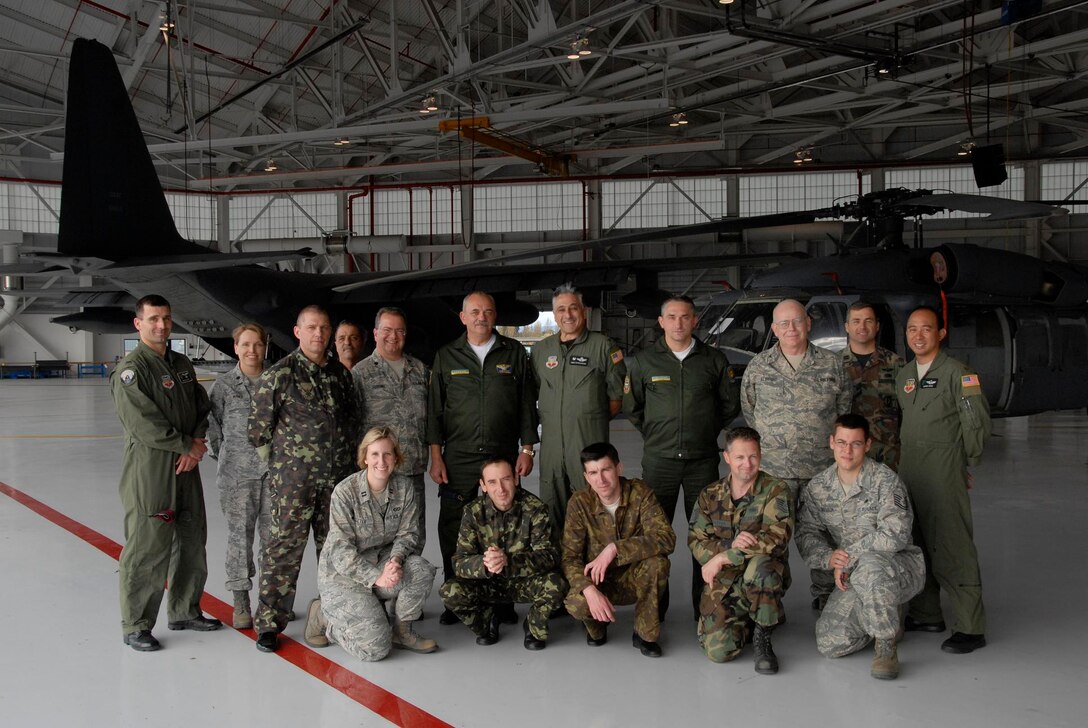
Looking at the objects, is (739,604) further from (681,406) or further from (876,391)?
(876,391)

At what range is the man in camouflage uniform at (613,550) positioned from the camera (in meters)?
3.88

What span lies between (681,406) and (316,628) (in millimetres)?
2121

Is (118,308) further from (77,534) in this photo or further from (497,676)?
(497,676)

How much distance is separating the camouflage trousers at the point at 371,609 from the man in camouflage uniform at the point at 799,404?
1841 mm

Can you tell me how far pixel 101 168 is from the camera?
9297 mm

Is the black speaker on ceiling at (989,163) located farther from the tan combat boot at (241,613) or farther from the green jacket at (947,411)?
the tan combat boot at (241,613)

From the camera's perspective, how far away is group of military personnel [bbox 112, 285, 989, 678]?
150 inches

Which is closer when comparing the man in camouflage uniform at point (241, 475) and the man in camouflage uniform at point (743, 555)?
the man in camouflage uniform at point (743, 555)

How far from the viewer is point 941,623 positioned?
13.7 ft

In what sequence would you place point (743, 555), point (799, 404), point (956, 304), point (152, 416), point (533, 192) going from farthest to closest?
point (533, 192), point (956, 304), point (799, 404), point (152, 416), point (743, 555)

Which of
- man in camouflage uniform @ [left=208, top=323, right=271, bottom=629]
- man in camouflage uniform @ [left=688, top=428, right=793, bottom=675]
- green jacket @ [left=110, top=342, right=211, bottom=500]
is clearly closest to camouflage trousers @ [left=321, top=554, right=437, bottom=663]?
man in camouflage uniform @ [left=208, top=323, right=271, bottom=629]

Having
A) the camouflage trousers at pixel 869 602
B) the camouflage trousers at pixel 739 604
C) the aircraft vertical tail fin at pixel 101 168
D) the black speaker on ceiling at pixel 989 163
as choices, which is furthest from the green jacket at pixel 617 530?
the black speaker on ceiling at pixel 989 163

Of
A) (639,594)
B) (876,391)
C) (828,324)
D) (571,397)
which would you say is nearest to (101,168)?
(571,397)

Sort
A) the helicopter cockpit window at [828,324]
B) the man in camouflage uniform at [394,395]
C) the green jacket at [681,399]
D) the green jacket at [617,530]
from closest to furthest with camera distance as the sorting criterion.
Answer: the green jacket at [617,530] < the green jacket at [681,399] < the man in camouflage uniform at [394,395] < the helicopter cockpit window at [828,324]
